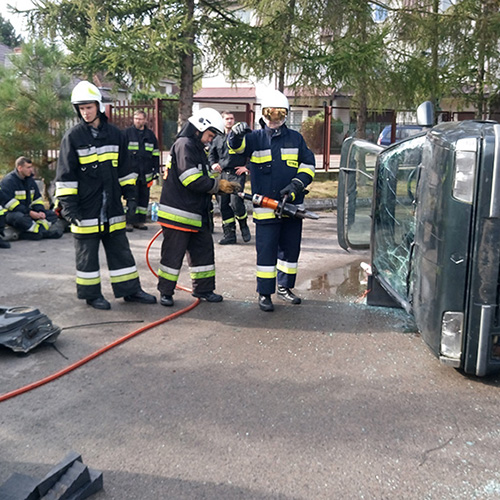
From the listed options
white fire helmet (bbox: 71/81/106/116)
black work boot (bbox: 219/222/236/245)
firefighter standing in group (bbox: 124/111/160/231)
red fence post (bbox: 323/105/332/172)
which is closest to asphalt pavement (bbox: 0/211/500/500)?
white fire helmet (bbox: 71/81/106/116)

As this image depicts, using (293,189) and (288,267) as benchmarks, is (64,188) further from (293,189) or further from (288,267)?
(288,267)

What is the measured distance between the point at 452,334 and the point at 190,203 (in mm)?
2769

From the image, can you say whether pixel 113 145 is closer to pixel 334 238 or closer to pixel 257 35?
pixel 334 238

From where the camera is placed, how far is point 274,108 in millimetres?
5559

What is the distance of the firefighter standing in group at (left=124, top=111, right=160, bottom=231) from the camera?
9.76 metres

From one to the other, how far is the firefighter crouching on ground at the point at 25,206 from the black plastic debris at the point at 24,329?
14.0 feet

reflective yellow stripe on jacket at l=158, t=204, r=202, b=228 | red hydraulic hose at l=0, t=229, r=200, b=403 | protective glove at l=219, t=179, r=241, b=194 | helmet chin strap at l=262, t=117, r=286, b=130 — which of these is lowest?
red hydraulic hose at l=0, t=229, r=200, b=403

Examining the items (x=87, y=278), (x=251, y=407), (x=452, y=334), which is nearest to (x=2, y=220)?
(x=87, y=278)

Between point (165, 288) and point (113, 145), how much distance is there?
4.66ft

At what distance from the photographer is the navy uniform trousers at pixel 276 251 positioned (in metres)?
5.65

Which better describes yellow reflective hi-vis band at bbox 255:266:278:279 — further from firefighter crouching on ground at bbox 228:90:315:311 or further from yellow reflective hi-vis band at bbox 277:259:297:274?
yellow reflective hi-vis band at bbox 277:259:297:274

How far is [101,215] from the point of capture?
5551 millimetres

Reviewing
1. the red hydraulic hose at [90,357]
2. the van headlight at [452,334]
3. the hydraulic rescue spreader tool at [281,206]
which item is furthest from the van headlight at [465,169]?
the red hydraulic hose at [90,357]

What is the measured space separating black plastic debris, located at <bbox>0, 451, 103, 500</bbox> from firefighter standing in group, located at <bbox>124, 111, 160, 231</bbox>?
703 cm
